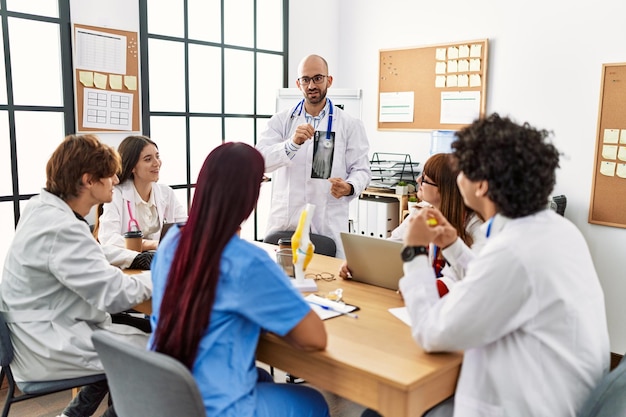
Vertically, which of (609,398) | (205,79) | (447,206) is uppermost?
(205,79)

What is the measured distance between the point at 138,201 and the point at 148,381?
5.51 feet

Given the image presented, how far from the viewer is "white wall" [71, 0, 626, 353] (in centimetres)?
370

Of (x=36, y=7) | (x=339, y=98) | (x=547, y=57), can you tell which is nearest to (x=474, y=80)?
(x=547, y=57)

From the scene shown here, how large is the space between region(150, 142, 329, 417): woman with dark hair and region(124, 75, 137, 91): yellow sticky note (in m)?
2.49

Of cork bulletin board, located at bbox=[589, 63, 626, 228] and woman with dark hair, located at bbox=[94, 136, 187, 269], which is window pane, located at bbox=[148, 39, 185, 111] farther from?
cork bulletin board, located at bbox=[589, 63, 626, 228]

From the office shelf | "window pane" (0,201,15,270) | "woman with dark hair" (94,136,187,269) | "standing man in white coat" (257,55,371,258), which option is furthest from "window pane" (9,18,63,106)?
the office shelf

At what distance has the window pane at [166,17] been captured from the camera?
3938 mm

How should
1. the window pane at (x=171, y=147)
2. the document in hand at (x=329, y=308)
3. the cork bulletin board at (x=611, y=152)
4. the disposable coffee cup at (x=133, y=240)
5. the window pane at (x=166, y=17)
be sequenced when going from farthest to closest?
the window pane at (x=171, y=147) < the window pane at (x=166, y=17) < the cork bulletin board at (x=611, y=152) < the disposable coffee cup at (x=133, y=240) < the document in hand at (x=329, y=308)

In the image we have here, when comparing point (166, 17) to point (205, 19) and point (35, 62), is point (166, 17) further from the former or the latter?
point (35, 62)

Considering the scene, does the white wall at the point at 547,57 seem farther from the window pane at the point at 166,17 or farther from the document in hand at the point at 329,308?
the document in hand at the point at 329,308

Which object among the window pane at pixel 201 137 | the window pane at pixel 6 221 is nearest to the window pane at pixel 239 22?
the window pane at pixel 201 137

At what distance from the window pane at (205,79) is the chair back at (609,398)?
3.44 meters

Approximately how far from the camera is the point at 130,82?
3.75 meters

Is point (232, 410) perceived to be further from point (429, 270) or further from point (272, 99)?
point (272, 99)
